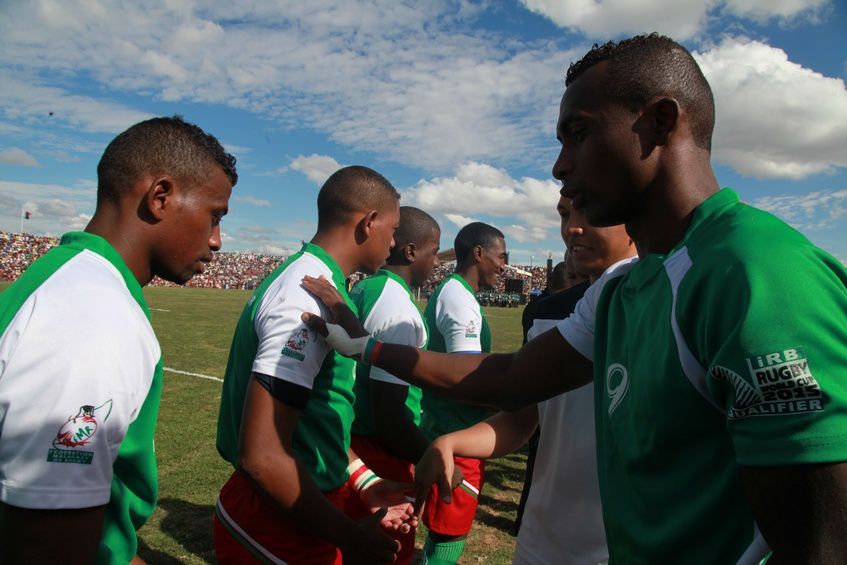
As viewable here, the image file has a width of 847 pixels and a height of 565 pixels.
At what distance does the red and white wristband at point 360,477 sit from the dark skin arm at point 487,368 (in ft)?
2.80

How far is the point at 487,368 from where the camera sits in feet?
8.28

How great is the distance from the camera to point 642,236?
1702 mm

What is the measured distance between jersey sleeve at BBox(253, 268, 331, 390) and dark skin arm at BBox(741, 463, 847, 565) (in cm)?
179

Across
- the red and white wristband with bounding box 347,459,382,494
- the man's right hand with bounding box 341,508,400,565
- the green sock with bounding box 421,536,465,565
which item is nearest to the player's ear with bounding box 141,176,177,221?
the man's right hand with bounding box 341,508,400,565

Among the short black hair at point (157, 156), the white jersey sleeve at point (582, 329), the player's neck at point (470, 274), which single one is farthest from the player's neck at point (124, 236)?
the player's neck at point (470, 274)

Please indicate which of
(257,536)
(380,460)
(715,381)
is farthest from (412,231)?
(715,381)

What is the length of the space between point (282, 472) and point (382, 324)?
1523mm

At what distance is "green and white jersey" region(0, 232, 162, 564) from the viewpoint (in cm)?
136

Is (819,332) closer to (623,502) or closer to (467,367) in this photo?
(623,502)

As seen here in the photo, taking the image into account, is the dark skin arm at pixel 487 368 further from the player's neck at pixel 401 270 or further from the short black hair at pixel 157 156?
the player's neck at pixel 401 270

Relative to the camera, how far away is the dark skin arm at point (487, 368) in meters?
2.23

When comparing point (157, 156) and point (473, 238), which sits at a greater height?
point (473, 238)

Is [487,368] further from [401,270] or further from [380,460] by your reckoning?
[401,270]

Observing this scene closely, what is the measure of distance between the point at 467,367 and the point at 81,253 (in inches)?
62.2
